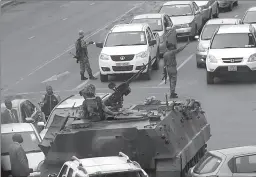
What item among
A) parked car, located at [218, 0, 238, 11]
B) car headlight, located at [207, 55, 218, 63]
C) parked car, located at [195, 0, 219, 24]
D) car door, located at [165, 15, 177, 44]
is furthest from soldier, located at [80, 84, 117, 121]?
parked car, located at [218, 0, 238, 11]

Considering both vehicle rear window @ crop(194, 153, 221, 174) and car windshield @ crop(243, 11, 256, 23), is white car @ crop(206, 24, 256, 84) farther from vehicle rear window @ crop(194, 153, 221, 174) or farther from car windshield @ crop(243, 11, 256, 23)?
vehicle rear window @ crop(194, 153, 221, 174)

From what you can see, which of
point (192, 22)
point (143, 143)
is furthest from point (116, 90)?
point (192, 22)

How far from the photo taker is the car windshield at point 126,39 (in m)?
33.8

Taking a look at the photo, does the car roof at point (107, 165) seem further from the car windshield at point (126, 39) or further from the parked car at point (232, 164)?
the car windshield at point (126, 39)

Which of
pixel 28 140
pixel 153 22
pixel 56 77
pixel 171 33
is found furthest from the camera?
pixel 153 22

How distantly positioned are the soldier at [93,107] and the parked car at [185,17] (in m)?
23.0

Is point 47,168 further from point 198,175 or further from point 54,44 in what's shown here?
point 54,44

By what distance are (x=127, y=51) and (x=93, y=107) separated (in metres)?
14.9

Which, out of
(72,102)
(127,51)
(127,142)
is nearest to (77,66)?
(127,51)

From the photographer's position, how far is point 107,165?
49.9ft

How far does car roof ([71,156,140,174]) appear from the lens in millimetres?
14875

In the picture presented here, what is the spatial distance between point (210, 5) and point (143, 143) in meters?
30.2

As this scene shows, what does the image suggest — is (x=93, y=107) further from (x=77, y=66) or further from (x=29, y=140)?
(x=77, y=66)

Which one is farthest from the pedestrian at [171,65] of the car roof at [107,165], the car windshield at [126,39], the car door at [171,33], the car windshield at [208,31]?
the car roof at [107,165]
